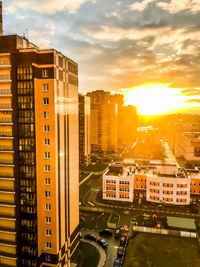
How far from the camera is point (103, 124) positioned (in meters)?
144

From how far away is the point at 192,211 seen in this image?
59156 millimetres

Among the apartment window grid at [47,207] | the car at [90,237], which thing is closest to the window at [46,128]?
the apartment window grid at [47,207]

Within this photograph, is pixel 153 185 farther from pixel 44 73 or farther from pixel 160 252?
pixel 44 73

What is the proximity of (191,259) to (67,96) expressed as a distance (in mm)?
32726

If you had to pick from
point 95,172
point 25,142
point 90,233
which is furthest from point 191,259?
point 95,172

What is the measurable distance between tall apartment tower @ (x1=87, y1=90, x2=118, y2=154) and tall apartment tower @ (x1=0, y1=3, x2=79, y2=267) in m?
110

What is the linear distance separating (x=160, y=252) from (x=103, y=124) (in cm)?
11193

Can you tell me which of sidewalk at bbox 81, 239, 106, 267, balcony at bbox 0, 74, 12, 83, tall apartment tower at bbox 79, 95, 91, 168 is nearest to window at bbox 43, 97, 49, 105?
balcony at bbox 0, 74, 12, 83

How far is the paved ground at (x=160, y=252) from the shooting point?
107 feet

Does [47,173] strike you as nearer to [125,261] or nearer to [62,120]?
[62,120]

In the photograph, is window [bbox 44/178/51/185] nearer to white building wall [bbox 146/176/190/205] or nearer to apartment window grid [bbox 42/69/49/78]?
apartment window grid [bbox 42/69/49/78]

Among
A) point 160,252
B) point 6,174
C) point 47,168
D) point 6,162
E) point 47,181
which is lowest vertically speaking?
point 160,252

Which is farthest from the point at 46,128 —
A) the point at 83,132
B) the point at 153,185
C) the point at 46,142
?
the point at 83,132

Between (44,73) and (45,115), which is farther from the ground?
(44,73)
